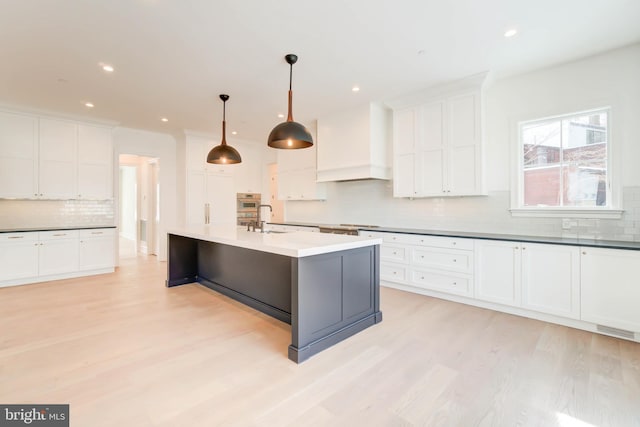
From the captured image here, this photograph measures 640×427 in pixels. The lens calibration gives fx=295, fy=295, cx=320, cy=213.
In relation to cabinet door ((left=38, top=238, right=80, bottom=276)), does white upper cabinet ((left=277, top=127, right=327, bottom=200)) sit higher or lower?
higher

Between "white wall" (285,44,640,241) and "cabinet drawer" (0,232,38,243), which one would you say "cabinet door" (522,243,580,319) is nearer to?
"white wall" (285,44,640,241)

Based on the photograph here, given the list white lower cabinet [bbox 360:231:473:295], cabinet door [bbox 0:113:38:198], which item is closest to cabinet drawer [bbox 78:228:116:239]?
cabinet door [bbox 0:113:38:198]

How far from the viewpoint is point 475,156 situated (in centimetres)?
379

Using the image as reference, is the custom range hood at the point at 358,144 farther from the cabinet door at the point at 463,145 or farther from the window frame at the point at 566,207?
the window frame at the point at 566,207

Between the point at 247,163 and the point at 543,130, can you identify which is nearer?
the point at 543,130

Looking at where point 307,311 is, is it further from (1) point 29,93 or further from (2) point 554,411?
(1) point 29,93

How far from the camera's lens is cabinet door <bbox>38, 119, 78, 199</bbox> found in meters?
4.91

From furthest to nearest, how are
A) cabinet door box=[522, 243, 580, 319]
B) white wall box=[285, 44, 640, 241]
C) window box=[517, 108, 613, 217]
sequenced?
window box=[517, 108, 613, 217]
white wall box=[285, 44, 640, 241]
cabinet door box=[522, 243, 580, 319]

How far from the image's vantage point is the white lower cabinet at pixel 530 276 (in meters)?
2.92

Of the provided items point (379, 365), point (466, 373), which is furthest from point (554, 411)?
point (379, 365)

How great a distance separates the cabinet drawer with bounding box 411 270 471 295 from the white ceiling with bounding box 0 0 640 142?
2.50 m

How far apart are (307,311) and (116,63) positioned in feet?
11.1

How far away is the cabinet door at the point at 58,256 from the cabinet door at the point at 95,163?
87 cm

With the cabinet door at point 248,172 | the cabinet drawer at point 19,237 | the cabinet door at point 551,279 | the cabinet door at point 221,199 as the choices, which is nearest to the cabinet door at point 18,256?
the cabinet drawer at point 19,237
